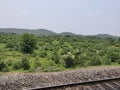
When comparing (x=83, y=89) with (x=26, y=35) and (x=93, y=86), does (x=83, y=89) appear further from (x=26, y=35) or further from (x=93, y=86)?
(x=26, y=35)

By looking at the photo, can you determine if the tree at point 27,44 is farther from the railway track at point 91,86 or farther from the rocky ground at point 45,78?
the railway track at point 91,86

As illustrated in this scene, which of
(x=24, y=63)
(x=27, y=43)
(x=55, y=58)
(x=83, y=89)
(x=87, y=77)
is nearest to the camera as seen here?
(x=83, y=89)

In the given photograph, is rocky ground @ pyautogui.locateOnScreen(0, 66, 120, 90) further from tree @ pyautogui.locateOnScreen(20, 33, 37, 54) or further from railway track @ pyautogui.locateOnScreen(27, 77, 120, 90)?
tree @ pyautogui.locateOnScreen(20, 33, 37, 54)

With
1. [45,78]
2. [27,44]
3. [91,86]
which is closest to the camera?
[91,86]

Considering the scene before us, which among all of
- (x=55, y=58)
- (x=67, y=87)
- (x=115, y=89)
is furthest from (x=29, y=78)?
(x=55, y=58)

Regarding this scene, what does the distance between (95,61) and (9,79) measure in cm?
1241

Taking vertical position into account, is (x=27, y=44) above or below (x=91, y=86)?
below

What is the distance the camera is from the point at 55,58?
26938mm

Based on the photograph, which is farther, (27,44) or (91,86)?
(27,44)

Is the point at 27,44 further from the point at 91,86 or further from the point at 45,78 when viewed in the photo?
the point at 91,86

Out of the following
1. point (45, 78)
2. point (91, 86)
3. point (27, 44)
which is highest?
point (91, 86)

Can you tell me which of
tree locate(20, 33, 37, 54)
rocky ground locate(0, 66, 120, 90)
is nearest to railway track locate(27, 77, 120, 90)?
rocky ground locate(0, 66, 120, 90)

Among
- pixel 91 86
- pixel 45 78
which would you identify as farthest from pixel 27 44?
pixel 91 86

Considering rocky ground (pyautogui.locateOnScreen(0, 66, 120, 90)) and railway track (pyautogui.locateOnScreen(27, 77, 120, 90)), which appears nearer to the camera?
railway track (pyautogui.locateOnScreen(27, 77, 120, 90))
